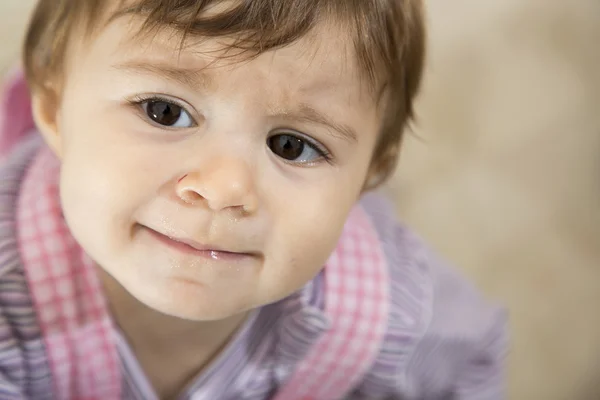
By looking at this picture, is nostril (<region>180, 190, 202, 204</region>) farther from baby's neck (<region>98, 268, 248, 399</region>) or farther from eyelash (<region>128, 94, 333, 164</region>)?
baby's neck (<region>98, 268, 248, 399</region>)

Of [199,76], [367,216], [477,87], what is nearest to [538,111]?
[477,87]

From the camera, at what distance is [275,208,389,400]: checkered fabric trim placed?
703 millimetres

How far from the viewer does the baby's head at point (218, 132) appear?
1.57 ft

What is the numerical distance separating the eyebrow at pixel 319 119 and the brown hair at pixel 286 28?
0.04 meters

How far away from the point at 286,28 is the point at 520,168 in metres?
0.75

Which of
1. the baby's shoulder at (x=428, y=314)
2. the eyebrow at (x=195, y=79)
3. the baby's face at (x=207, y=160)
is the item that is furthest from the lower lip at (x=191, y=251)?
the baby's shoulder at (x=428, y=314)

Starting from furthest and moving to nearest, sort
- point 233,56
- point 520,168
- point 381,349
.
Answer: point 520,168, point 381,349, point 233,56

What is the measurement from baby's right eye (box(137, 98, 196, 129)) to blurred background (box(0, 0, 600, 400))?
0.52m

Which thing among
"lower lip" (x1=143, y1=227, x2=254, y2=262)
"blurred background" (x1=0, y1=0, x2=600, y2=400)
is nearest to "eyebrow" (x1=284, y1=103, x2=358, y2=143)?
"lower lip" (x1=143, y1=227, x2=254, y2=262)

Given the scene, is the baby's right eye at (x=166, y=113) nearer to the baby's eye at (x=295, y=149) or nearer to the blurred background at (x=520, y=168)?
the baby's eye at (x=295, y=149)

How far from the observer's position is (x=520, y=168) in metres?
1.13

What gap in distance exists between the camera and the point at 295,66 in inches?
19.0

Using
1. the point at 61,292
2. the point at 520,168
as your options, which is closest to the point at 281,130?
the point at 61,292

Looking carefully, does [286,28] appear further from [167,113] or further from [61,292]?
[61,292]
